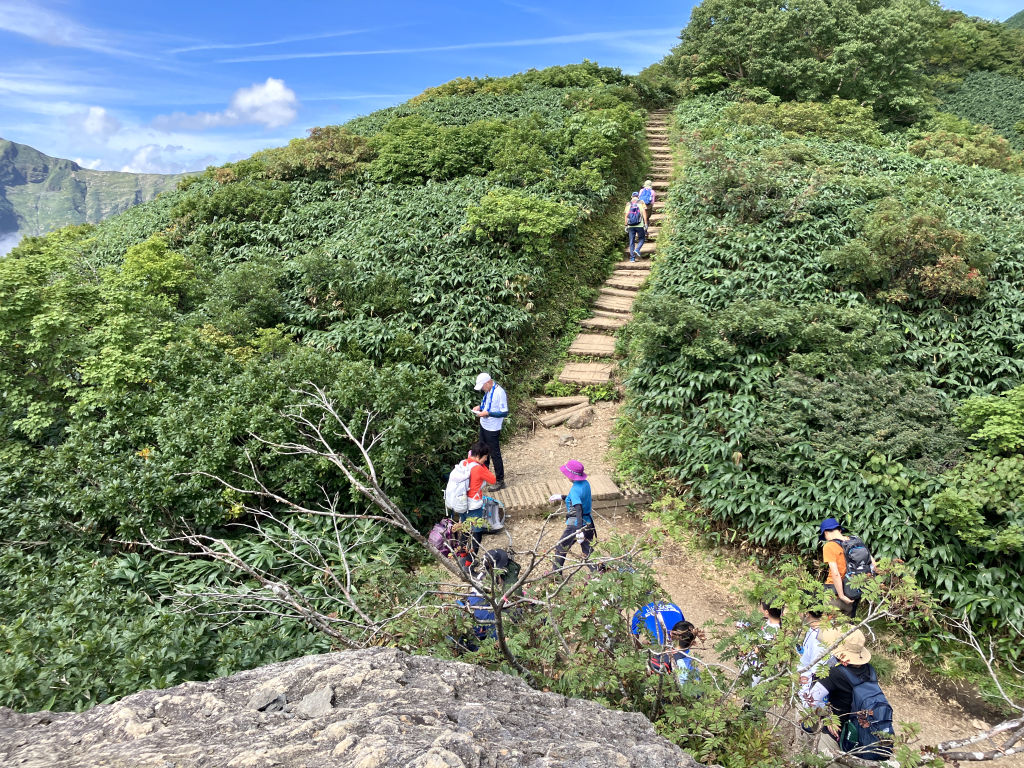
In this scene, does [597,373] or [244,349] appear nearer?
[244,349]

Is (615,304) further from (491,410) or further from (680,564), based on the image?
(680,564)

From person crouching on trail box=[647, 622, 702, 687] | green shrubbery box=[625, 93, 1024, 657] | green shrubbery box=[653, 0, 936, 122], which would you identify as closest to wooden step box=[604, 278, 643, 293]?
green shrubbery box=[625, 93, 1024, 657]

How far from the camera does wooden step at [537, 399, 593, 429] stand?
9469 millimetres

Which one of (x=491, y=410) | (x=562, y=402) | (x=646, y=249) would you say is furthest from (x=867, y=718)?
(x=646, y=249)

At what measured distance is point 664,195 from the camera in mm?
15773

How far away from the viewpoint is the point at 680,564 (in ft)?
22.2

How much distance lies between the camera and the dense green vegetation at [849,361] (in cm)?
586

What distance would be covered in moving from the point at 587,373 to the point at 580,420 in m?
1.20

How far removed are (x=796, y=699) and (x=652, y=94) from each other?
25022 millimetres

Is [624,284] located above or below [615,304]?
above

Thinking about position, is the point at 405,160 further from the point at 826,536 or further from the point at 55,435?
the point at 826,536

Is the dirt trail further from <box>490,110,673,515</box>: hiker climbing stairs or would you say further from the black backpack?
the black backpack

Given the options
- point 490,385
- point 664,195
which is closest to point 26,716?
point 490,385

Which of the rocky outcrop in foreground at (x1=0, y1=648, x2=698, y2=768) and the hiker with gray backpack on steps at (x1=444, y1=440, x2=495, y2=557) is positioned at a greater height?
the rocky outcrop in foreground at (x1=0, y1=648, x2=698, y2=768)
